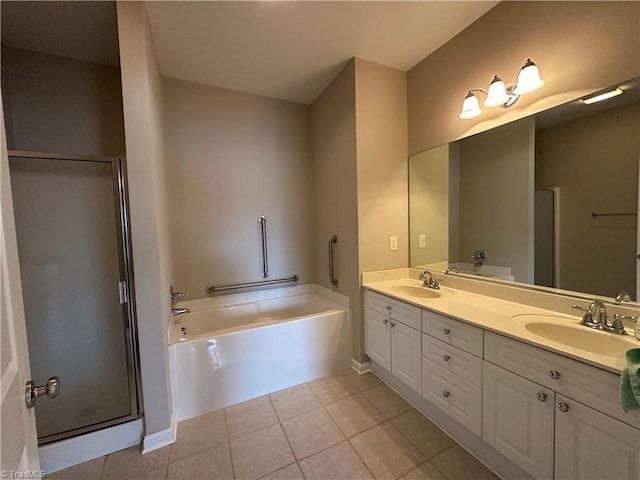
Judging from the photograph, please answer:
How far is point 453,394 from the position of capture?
4.93ft

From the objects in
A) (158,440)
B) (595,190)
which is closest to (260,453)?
(158,440)

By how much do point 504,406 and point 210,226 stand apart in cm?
256

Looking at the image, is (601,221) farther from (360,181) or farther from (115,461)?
(115,461)

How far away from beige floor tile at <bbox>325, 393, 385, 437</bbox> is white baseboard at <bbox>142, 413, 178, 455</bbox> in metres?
1.02

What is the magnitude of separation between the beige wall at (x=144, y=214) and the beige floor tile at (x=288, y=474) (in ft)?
2.45

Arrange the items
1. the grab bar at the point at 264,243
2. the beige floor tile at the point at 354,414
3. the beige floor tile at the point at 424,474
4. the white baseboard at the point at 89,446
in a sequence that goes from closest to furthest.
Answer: the beige floor tile at the point at 424,474, the white baseboard at the point at 89,446, the beige floor tile at the point at 354,414, the grab bar at the point at 264,243

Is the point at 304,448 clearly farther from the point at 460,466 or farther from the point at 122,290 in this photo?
the point at 122,290

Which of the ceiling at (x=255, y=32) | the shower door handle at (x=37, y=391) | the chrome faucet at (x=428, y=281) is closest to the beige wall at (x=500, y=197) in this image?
the chrome faucet at (x=428, y=281)

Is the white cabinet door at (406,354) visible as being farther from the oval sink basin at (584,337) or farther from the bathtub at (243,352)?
the oval sink basin at (584,337)

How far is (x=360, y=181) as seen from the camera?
2.18 m

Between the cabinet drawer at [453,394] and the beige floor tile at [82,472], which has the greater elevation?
the cabinet drawer at [453,394]

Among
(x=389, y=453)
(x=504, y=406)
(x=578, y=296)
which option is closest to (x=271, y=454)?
(x=389, y=453)

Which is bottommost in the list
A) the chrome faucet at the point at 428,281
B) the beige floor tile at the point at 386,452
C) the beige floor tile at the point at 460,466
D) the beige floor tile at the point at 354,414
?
the beige floor tile at the point at 460,466

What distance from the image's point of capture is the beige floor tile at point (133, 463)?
1.43 m
